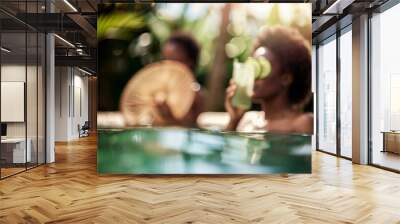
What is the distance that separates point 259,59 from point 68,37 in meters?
6.89

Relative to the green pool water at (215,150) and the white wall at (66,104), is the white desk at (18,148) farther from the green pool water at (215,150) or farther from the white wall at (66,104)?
the white wall at (66,104)

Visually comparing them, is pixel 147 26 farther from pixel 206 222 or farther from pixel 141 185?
pixel 206 222

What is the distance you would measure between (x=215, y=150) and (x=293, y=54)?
6.83ft

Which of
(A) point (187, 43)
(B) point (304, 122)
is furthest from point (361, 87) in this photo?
(A) point (187, 43)

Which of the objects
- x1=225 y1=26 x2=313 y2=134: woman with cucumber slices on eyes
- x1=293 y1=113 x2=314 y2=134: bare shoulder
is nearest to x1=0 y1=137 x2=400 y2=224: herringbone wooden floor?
x1=293 y1=113 x2=314 y2=134: bare shoulder

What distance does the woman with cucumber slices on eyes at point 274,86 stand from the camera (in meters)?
6.35

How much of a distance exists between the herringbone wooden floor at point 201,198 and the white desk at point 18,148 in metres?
0.51

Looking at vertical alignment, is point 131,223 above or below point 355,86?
below

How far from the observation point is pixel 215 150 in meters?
6.46

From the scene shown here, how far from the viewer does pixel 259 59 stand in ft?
21.0

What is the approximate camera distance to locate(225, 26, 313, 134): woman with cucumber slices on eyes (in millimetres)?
6348

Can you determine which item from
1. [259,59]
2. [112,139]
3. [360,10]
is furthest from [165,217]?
[360,10]

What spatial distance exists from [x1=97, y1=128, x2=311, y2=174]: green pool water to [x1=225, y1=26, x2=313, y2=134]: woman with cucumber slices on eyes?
0.23 m

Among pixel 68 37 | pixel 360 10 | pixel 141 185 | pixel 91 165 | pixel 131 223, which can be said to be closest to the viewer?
pixel 131 223
